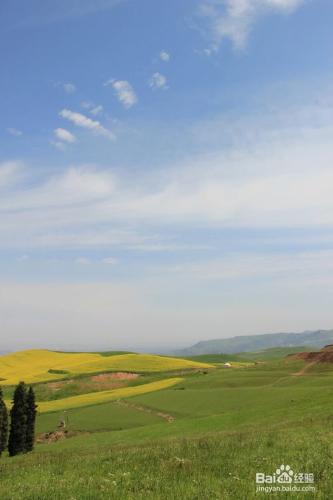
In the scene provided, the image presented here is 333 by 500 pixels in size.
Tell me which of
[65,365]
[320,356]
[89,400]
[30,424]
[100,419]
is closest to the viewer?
[30,424]

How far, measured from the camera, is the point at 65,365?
6201 inches

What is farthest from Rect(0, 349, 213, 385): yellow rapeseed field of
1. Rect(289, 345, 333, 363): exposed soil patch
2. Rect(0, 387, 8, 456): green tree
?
Rect(0, 387, 8, 456): green tree

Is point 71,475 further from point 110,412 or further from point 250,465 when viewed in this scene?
point 110,412

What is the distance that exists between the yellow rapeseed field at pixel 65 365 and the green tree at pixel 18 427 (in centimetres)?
5828

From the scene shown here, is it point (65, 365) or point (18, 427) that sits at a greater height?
point (18, 427)

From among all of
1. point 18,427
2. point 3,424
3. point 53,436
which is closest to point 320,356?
point 53,436

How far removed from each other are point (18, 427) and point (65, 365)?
332 feet

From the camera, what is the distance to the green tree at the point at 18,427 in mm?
58375

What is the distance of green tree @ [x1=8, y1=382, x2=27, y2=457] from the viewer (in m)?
58.4

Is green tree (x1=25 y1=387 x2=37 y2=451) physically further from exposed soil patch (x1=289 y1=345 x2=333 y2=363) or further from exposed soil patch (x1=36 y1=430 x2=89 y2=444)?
exposed soil patch (x1=289 y1=345 x2=333 y2=363)

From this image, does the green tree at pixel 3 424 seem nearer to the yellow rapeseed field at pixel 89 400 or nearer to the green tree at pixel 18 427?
the green tree at pixel 18 427

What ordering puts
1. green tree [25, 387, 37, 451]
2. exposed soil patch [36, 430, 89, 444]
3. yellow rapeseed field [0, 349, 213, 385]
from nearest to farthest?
1. green tree [25, 387, 37, 451]
2. exposed soil patch [36, 430, 89, 444]
3. yellow rapeseed field [0, 349, 213, 385]

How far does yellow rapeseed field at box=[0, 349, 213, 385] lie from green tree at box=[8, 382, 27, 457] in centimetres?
5828

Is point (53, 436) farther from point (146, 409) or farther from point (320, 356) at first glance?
point (320, 356)
